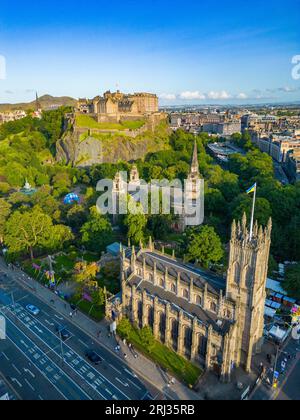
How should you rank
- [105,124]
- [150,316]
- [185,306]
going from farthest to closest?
[105,124]
[150,316]
[185,306]

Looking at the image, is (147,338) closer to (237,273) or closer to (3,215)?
(237,273)

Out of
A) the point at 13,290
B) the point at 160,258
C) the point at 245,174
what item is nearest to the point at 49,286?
the point at 13,290

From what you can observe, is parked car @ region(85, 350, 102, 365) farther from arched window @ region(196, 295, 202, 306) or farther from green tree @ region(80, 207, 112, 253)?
green tree @ region(80, 207, 112, 253)

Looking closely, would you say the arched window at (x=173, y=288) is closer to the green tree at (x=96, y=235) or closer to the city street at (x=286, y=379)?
the city street at (x=286, y=379)

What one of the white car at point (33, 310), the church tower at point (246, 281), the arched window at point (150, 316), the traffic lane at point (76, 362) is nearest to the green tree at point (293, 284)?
the church tower at point (246, 281)

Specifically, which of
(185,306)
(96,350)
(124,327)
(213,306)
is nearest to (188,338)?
(185,306)
